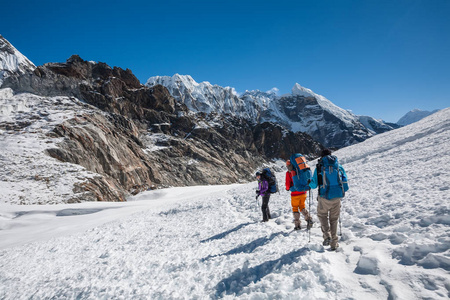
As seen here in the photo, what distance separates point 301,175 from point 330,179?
4.92 ft

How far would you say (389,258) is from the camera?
4137mm

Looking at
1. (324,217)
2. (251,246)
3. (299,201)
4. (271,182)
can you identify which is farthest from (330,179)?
(271,182)

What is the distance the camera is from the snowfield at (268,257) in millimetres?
3637

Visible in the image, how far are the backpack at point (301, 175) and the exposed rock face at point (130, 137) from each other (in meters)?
24.1

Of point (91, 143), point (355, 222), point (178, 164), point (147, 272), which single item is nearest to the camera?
point (147, 272)

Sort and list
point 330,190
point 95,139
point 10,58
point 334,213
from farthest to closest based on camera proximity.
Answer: point 10,58, point 95,139, point 334,213, point 330,190

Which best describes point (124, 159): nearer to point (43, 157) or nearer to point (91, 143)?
point (91, 143)

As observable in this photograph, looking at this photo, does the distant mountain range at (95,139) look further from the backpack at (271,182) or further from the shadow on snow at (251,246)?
the shadow on snow at (251,246)

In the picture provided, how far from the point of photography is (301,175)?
6742mm

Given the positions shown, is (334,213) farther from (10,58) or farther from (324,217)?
(10,58)

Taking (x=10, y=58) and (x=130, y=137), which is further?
(x=10, y=58)

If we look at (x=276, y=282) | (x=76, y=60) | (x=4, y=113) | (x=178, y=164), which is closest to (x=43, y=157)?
(x=4, y=113)

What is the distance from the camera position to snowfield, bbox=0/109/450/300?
3.64m

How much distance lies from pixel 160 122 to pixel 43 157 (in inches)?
2185
